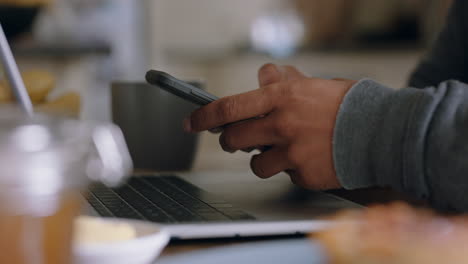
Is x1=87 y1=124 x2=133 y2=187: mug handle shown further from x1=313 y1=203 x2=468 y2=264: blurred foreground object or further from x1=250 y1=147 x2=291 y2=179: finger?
x1=250 y1=147 x2=291 y2=179: finger

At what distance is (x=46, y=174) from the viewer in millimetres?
306

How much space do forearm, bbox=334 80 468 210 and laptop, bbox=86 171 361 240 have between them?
53mm

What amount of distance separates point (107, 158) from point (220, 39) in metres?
2.69

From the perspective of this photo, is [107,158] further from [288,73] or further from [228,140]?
[288,73]

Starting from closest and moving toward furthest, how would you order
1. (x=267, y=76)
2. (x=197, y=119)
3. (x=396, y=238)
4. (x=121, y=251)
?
(x=396, y=238) < (x=121, y=251) < (x=197, y=119) < (x=267, y=76)

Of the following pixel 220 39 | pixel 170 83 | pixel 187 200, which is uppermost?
pixel 170 83

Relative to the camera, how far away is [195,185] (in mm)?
823

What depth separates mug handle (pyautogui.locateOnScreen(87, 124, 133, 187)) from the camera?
33cm

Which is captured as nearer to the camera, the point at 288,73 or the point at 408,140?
the point at 408,140

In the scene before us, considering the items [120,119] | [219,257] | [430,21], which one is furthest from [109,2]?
[219,257]

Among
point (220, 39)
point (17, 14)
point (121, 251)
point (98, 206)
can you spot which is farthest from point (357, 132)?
point (220, 39)

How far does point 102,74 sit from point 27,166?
2.53 meters

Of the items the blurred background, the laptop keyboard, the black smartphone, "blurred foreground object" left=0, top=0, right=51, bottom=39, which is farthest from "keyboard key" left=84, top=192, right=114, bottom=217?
the blurred background

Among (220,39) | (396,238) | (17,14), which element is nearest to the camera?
(396,238)
